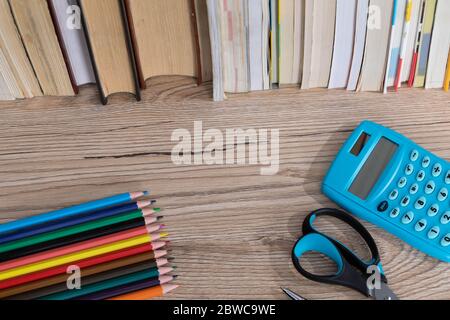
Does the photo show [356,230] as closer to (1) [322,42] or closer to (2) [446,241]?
(2) [446,241]

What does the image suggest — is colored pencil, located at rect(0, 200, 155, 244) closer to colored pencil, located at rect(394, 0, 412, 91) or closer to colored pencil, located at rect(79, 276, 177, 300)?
colored pencil, located at rect(79, 276, 177, 300)

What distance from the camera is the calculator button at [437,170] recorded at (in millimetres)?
631

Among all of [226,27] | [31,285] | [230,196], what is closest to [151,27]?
[226,27]

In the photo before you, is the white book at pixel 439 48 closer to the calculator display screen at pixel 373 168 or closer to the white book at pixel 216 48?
the calculator display screen at pixel 373 168


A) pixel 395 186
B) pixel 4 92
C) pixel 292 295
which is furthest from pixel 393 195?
pixel 4 92

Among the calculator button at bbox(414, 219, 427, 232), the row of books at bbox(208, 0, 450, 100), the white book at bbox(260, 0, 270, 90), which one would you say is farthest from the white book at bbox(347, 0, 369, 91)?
the calculator button at bbox(414, 219, 427, 232)

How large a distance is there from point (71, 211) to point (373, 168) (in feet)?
1.13

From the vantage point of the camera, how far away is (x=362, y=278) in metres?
0.59

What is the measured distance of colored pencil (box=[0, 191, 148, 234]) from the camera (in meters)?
0.62

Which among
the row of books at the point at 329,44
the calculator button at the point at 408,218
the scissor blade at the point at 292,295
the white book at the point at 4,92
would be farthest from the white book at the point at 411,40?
the white book at the point at 4,92

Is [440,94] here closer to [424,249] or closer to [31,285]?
[424,249]

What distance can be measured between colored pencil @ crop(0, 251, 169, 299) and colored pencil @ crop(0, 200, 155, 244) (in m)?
0.05

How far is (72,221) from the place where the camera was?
62cm

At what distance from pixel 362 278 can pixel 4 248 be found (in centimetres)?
38
